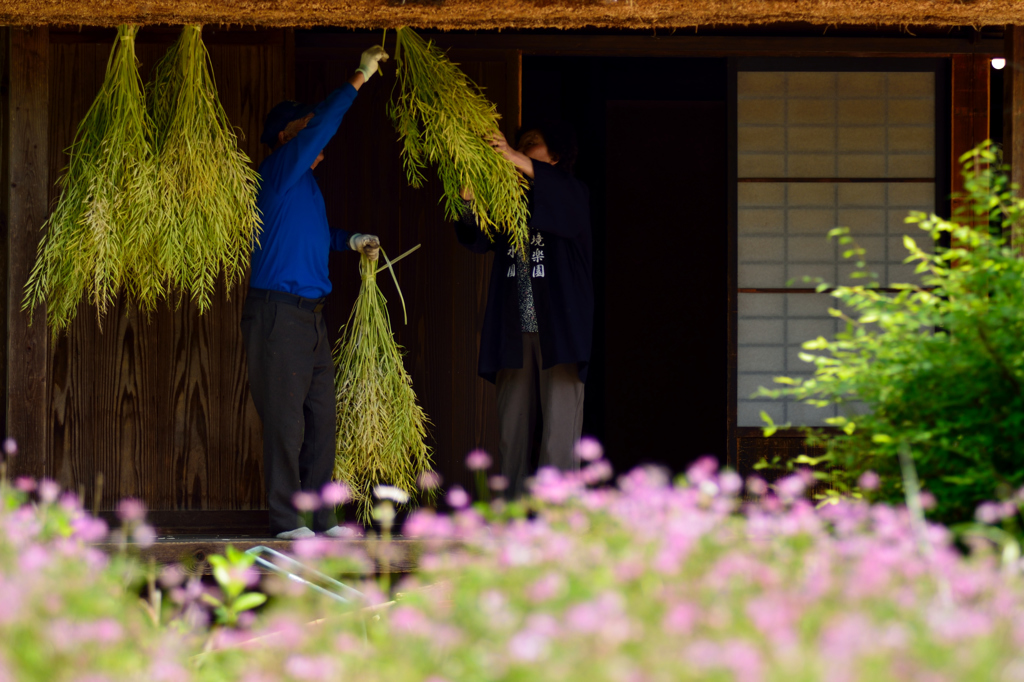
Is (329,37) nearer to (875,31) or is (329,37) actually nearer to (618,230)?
(875,31)

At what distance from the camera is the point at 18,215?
324 centimetres

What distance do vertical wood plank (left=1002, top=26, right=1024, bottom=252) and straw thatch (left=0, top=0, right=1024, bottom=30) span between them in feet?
0.26

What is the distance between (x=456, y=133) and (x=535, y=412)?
102 centimetres

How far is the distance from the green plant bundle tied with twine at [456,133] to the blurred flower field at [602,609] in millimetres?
1730

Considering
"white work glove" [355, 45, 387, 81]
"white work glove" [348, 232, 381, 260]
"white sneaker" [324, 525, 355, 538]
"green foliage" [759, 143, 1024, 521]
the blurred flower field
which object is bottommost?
"white sneaker" [324, 525, 355, 538]

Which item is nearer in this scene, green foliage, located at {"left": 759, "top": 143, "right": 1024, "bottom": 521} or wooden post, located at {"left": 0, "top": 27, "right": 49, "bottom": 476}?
green foliage, located at {"left": 759, "top": 143, "right": 1024, "bottom": 521}

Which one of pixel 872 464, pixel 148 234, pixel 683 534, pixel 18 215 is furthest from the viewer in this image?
pixel 18 215

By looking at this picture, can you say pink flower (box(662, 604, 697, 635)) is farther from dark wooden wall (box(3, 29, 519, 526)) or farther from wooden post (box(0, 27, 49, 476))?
dark wooden wall (box(3, 29, 519, 526))

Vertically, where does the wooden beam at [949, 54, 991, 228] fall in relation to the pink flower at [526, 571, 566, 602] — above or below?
above

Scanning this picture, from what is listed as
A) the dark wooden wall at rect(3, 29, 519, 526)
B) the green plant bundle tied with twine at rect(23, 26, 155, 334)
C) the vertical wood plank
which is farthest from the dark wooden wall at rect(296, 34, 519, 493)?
the vertical wood plank

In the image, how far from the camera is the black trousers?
3246 millimetres

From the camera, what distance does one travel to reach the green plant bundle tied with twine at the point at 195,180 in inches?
117

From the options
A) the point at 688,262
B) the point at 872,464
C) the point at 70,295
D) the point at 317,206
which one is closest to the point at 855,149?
the point at 688,262

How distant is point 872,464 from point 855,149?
107 inches
